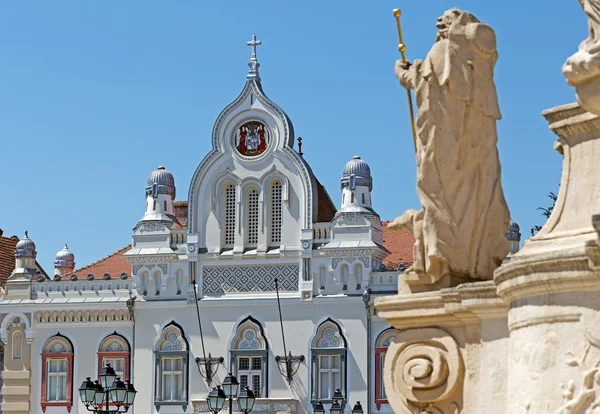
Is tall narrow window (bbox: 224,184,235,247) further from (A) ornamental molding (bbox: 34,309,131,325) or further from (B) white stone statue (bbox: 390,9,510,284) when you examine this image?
(B) white stone statue (bbox: 390,9,510,284)

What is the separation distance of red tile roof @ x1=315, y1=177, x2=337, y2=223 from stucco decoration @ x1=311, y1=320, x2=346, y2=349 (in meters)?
3.45

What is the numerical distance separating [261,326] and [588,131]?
40.1 m

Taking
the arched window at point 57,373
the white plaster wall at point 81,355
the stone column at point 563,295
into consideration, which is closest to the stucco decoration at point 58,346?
the arched window at point 57,373

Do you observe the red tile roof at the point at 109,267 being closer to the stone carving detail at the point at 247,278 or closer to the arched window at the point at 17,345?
the arched window at the point at 17,345

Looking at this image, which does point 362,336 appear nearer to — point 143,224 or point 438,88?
point 143,224

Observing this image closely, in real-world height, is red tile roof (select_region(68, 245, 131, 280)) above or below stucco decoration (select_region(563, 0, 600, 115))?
above

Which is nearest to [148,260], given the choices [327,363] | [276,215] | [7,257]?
[276,215]

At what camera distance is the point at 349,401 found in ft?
158

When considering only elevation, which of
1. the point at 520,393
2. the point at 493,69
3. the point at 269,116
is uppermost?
the point at 269,116

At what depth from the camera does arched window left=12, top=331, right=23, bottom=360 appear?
51.5 meters

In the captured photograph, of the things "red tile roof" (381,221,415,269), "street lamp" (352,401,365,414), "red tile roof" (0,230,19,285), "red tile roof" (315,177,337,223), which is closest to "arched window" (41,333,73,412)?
"red tile roof" (0,230,19,285)

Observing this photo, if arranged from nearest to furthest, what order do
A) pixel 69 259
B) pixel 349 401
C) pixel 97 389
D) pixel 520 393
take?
pixel 520 393
pixel 97 389
pixel 349 401
pixel 69 259

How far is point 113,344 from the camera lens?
50688mm

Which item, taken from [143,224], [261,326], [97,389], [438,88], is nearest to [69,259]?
[143,224]
